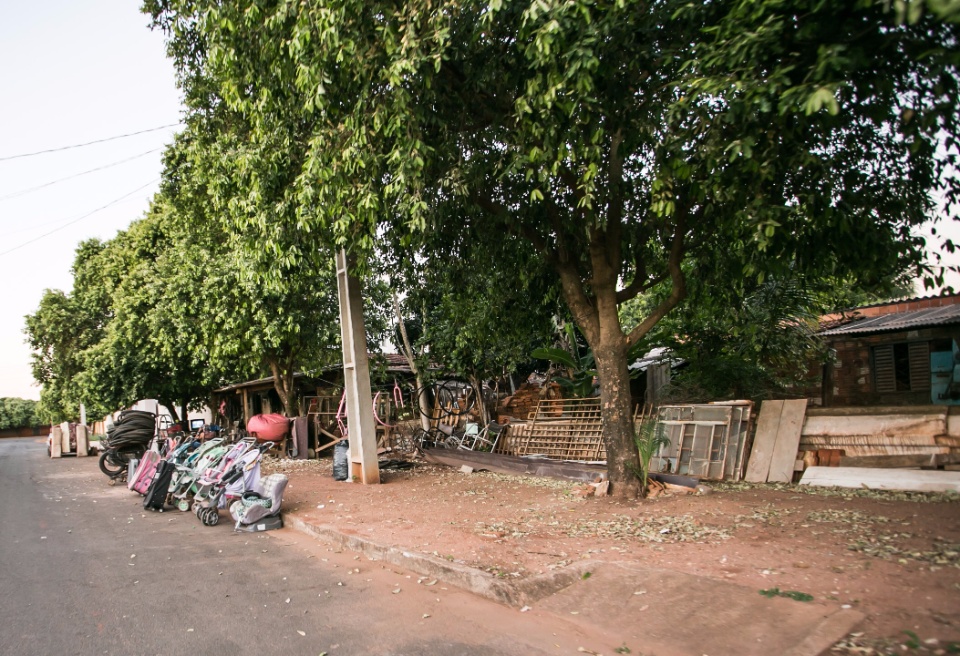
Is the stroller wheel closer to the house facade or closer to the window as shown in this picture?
the house facade

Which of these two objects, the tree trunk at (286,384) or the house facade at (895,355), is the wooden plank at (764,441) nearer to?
the house facade at (895,355)

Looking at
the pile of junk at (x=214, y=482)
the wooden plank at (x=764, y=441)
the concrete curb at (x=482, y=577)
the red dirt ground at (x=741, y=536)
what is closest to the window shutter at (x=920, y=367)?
the wooden plank at (x=764, y=441)

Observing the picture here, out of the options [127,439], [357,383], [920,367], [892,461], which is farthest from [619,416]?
[920,367]

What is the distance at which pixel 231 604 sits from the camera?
535cm

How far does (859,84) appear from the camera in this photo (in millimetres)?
5852

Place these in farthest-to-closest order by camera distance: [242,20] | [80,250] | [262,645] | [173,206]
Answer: [80,250], [173,206], [242,20], [262,645]

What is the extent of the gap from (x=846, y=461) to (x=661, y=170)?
5.28m

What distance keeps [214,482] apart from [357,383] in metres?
3.23

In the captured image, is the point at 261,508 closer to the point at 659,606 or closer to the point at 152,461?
the point at 152,461

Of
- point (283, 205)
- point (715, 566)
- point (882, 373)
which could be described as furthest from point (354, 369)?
point (882, 373)

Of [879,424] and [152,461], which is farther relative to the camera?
[152,461]

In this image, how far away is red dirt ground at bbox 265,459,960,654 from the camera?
4.37 metres

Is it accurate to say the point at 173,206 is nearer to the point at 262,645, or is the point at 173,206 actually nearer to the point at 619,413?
the point at 619,413

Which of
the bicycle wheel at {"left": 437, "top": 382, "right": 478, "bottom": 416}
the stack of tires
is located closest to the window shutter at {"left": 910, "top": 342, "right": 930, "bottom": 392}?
the bicycle wheel at {"left": 437, "top": 382, "right": 478, "bottom": 416}
